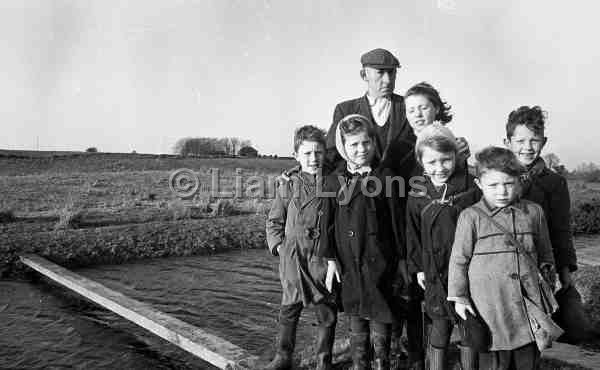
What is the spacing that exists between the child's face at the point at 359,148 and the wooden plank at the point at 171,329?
175 cm

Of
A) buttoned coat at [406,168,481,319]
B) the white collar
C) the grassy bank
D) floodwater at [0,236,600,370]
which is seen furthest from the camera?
the grassy bank

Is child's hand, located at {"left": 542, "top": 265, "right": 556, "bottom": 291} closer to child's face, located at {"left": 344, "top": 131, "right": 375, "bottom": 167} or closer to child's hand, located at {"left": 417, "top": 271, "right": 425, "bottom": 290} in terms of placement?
child's hand, located at {"left": 417, "top": 271, "right": 425, "bottom": 290}

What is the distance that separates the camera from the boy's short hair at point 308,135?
3.63 metres

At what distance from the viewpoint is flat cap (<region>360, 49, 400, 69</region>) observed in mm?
3670

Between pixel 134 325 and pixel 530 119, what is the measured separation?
16.4ft

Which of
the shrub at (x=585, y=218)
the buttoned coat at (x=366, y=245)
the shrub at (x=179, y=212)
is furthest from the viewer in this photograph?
the shrub at (x=585, y=218)

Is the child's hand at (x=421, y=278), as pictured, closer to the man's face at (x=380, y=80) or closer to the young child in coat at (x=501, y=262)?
the young child in coat at (x=501, y=262)

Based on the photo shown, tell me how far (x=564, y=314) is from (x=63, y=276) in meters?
6.67

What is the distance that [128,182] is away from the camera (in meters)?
24.3

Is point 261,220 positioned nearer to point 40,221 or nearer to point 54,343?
point 40,221

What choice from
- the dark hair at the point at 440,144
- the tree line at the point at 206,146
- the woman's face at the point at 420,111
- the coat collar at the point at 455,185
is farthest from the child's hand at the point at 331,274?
the tree line at the point at 206,146

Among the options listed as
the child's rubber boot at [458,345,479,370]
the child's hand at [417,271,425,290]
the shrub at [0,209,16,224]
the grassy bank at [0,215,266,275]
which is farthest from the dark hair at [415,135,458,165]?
the shrub at [0,209,16,224]

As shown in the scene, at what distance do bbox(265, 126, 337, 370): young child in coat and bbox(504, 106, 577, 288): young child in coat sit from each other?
1377 millimetres

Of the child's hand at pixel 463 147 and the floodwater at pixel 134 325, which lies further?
the floodwater at pixel 134 325
